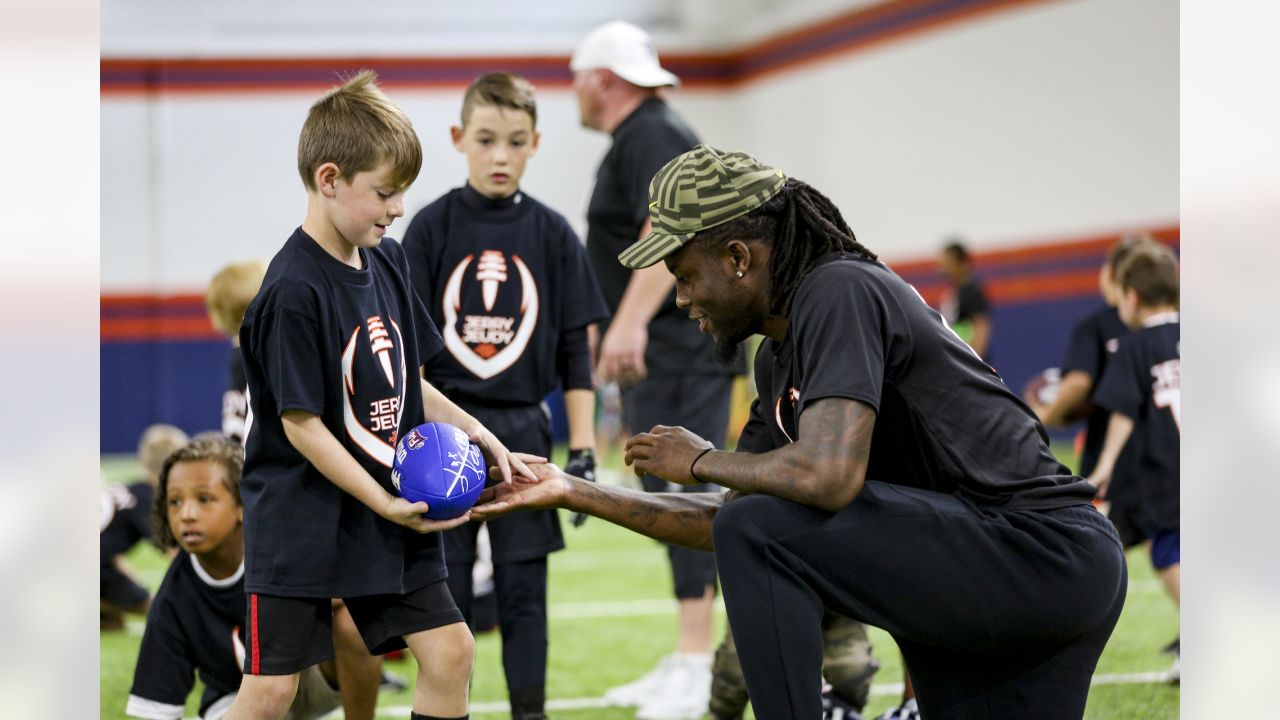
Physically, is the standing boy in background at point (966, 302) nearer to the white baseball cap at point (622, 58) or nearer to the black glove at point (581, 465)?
the white baseball cap at point (622, 58)

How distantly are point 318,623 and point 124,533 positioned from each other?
418 centimetres

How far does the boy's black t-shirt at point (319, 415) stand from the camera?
2973mm

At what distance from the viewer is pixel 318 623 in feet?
10.2

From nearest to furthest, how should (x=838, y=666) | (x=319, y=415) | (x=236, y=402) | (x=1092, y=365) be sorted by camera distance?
1. (x=319, y=415)
2. (x=838, y=666)
3. (x=1092, y=365)
4. (x=236, y=402)

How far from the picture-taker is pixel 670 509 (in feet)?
10.6

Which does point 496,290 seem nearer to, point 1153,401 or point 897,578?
point 897,578

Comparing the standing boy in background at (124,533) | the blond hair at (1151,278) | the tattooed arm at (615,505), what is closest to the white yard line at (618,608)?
the standing boy in background at (124,533)

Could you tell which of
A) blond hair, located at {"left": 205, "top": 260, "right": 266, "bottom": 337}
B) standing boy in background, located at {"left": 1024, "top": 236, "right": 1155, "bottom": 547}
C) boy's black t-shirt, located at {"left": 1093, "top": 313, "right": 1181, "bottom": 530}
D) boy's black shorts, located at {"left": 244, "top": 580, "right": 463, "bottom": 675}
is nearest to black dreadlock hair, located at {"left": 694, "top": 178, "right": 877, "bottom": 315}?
boy's black shorts, located at {"left": 244, "top": 580, "right": 463, "bottom": 675}

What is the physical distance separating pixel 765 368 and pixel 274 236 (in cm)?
1530

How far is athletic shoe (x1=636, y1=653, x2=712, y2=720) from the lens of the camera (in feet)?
15.0

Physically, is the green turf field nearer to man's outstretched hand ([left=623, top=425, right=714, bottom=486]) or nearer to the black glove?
the black glove

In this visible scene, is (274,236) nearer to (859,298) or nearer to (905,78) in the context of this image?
(905,78)

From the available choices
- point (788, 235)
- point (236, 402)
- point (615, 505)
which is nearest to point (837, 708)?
point (615, 505)
